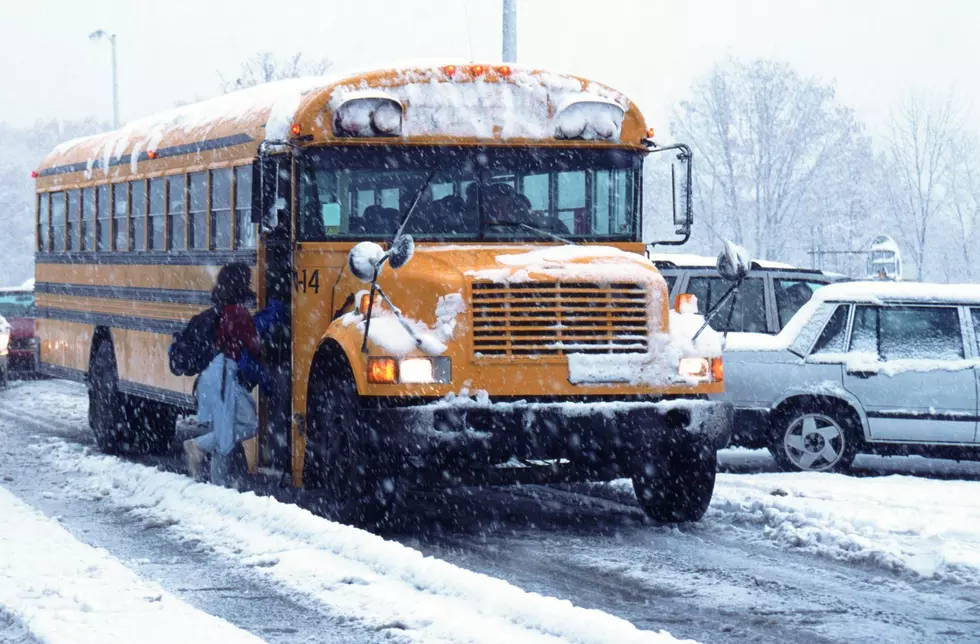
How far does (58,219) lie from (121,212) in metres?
2.21

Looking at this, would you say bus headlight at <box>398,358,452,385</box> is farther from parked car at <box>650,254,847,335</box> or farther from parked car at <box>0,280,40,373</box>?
parked car at <box>0,280,40,373</box>

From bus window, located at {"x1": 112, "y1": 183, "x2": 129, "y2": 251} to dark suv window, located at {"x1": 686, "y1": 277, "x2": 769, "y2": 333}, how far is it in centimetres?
487

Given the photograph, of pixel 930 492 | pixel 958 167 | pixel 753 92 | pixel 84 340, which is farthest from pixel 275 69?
pixel 930 492

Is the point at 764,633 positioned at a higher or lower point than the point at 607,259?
lower

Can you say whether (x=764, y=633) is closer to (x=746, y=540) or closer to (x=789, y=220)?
(x=746, y=540)

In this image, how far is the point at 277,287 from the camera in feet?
33.9

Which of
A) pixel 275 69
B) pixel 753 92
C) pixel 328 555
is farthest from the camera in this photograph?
pixel 753 92

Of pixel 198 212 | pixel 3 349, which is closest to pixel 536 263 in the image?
pixel 198 212

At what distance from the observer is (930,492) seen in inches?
434

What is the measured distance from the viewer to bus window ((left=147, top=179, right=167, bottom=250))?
12617 millimetres

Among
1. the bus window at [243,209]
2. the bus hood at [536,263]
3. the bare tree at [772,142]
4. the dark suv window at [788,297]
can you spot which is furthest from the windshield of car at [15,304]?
the bare tree at [772,142]

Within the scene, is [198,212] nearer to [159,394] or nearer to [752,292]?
[159,394]

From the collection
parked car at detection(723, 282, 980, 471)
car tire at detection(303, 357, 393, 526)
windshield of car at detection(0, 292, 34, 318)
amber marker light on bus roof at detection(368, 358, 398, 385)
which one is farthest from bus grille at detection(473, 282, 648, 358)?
windshield of car at detection(0, 292, 34, 318)

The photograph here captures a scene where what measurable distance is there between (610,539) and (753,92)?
4333 cm
